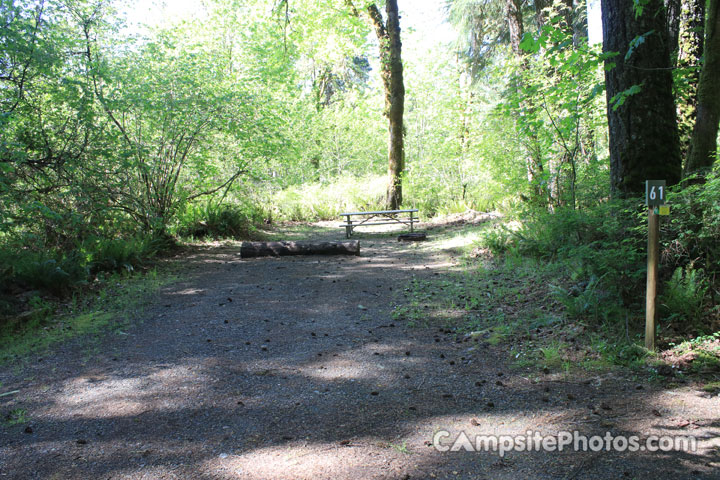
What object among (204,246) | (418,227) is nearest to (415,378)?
(204,246)

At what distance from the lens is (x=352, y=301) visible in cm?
634

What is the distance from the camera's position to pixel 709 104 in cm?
448

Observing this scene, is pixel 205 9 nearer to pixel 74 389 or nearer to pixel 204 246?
pixel 204 246

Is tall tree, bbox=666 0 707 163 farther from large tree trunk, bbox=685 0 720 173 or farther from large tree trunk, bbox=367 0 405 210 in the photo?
large tree trunk, bbox=367 0 405 210

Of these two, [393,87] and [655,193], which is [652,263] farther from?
[393,87]

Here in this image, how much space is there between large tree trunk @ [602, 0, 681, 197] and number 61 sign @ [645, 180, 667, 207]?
1.44 metres

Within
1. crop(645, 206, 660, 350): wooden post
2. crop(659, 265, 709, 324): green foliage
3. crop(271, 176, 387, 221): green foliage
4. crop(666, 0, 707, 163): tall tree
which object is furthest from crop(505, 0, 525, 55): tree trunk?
crop(645, 206, 660, 350): wooden post

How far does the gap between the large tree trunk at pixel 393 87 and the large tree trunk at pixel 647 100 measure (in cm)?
1101

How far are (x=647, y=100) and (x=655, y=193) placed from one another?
183cm

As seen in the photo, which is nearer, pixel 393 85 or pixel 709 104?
pixel 709 104

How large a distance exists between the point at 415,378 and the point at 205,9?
83.4 feet

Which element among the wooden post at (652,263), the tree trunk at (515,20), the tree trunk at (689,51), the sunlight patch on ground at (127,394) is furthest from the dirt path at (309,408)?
the tree trunk at (515,20)

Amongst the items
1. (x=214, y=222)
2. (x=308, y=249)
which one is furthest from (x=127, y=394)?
(x=214, y=222)

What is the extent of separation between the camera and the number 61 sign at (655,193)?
3.52 m
